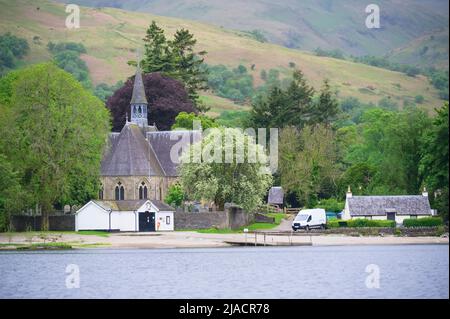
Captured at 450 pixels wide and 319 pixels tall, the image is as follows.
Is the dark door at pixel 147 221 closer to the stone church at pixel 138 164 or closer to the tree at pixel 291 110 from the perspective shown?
the stone church at pixel 138 164

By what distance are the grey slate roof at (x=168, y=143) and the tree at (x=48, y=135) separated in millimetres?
15172

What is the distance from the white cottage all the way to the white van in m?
11.5

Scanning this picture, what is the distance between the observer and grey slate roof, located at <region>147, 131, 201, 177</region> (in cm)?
11500

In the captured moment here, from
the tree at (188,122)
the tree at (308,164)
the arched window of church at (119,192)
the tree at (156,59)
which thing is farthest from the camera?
the tree at (156,59)

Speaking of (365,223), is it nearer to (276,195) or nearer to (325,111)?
(276,195)

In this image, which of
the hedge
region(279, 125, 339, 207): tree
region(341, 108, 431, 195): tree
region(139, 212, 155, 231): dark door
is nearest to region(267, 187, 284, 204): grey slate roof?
region(279, 125, 339, 207): tree

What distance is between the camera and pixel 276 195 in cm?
12150

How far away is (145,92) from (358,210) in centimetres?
4467

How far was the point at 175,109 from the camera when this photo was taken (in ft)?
441

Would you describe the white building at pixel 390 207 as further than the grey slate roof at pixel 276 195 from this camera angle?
No

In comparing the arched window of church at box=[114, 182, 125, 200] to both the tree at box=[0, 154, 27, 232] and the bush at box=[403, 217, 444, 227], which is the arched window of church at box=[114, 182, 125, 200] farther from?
the bush at box=[403, 217, 444, 227]

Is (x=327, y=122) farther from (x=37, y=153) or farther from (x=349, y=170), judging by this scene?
(x=37, y=153)

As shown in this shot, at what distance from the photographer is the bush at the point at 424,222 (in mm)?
93125

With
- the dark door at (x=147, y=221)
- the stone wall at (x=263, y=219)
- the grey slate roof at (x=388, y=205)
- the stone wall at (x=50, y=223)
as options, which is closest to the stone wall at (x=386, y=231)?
the grey slate roof at (x=388, y=205)
